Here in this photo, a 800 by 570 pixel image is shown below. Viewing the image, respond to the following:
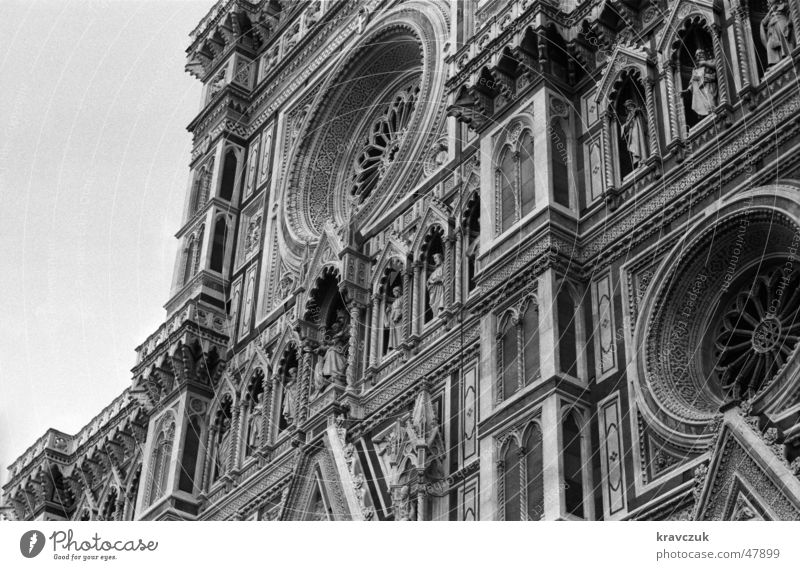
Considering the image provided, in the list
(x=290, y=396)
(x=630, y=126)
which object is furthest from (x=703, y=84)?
(x=290, y=396)

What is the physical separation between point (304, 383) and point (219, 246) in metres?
5.95

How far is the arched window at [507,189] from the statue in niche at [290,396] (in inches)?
205

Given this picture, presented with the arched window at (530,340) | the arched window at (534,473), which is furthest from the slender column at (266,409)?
the arched window at (534,473)

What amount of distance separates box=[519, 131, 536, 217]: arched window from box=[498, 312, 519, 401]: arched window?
5.13 ft

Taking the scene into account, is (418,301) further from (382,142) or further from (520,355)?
(382,142)

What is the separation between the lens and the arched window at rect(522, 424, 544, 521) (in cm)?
1659

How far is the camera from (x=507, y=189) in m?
20.0

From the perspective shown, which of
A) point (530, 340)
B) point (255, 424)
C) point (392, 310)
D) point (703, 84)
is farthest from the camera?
point (255, 424)

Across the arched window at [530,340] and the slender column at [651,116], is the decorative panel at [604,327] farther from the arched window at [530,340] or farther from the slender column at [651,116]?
the slender column at [651,116]

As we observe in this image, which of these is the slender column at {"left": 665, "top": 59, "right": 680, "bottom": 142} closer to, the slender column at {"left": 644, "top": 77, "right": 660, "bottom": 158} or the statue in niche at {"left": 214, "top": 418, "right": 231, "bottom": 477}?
the slender column at {"left": 644, "top": 77, "right": 660, "bottom": 158}

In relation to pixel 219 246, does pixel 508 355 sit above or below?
below
